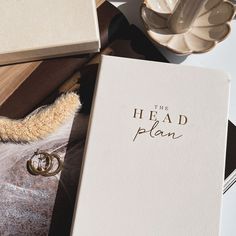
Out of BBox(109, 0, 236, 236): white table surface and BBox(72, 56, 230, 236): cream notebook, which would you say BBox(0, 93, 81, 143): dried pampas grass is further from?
BBox(109, 0, 236, 236): white table surface

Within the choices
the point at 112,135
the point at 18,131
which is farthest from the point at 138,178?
the point at 18,131

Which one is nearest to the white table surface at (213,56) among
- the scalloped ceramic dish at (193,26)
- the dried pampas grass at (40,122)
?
the scalloped ceramic dish at (193,26)

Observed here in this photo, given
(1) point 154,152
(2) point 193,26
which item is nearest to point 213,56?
(2) point 193,26

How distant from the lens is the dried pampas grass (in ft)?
1.72

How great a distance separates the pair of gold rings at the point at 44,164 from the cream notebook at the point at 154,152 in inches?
2.1

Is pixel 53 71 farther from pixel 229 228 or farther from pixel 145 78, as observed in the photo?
pixel 229 228

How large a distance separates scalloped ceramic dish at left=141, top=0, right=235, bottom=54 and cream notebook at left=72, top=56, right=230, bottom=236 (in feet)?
0.20

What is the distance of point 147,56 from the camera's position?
58cm

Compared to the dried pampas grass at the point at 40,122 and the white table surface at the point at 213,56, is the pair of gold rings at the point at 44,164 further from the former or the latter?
the white table surface at the point at 213,56

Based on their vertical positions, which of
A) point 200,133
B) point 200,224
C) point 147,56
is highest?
point 147,56

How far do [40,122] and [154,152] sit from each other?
0.53ft

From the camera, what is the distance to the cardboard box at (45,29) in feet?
1.72

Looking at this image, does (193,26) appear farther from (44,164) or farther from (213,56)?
(44,164)

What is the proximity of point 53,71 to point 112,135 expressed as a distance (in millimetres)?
134
